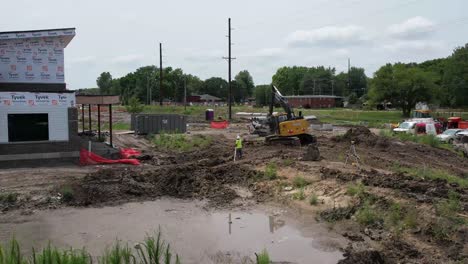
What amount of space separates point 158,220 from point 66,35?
16672 millimetres

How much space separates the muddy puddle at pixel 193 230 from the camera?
11.6m

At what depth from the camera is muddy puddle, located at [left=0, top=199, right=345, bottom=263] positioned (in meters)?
11.6

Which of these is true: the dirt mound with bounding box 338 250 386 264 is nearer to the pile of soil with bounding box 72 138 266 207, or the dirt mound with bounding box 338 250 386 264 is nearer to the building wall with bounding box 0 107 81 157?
the pile of soil with bounding box 72 138 266 207

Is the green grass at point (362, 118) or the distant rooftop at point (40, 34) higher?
the distant rooftop at point (40, 34)

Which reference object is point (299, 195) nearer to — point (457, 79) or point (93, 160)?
point (93, 160)

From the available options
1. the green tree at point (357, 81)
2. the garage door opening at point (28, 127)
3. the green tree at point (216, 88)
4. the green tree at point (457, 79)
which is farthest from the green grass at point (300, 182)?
the green tree at point (216, 88)

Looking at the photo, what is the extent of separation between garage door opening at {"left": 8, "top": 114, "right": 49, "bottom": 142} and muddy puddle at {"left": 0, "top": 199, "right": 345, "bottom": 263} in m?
9.75

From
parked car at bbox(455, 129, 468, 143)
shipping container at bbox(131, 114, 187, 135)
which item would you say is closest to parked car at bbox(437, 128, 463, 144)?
parked car at bbox(455, 129, 468, 143)

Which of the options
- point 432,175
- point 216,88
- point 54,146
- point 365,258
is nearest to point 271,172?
point 432,175

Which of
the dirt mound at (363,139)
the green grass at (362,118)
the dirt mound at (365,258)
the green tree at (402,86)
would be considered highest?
the green tree at (402,86)

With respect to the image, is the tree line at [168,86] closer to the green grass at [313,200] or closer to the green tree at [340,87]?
the green tree at [340,87]

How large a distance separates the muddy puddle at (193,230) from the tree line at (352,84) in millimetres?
71173

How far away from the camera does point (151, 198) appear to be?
1792cm

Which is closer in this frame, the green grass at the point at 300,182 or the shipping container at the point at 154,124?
the green grass at the point at 300,182
